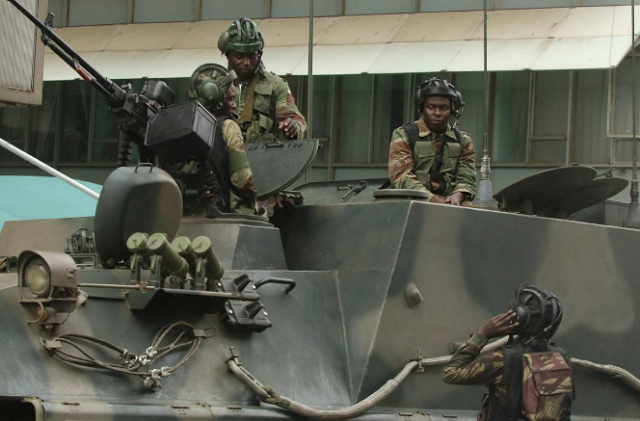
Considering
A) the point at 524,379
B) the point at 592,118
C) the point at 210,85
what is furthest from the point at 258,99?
the point at 592,118

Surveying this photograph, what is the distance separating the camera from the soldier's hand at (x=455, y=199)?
9.04 metres

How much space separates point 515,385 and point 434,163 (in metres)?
2.79

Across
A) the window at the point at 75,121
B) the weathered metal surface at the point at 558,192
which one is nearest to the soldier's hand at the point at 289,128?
the weathered metal surface at the point at 558,192

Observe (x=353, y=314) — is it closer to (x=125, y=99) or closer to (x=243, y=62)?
(x=125, y=99)

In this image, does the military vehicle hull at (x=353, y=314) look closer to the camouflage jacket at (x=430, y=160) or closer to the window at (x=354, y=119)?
the camouflage jacket at (x=430, y=160)

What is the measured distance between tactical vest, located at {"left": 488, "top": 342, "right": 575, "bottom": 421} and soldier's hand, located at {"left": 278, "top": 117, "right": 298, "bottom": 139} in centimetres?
288

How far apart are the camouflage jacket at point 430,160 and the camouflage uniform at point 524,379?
2.36m

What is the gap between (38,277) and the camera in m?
6.48

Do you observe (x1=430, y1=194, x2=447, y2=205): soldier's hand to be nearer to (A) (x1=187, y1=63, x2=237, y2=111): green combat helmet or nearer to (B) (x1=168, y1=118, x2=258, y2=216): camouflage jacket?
(B) (x1=168, y1=118, x2=258, y2=216): camouflage jacket

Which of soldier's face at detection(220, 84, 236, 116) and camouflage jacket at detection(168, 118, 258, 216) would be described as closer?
camouflage jacket at detection(168, 118, 258, 216)

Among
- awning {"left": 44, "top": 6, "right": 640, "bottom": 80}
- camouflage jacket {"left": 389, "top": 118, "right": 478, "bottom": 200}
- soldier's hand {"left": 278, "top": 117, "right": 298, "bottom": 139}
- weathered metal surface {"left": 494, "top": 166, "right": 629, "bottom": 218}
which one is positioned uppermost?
awning {"left": 44, "top": 6, "right": 640, "bottom": 80}

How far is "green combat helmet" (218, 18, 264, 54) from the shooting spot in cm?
951

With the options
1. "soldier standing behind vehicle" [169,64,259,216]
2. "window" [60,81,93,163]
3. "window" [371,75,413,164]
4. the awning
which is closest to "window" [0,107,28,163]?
"window" [60,81,93,163]

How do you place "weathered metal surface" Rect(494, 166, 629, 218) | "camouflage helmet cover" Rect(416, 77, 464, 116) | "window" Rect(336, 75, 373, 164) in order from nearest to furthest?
1. "weathered metal surface" Rect(494, 166, 629, 218)
2. "camouflage helmet cover" Rect(416, 77, 464, 116)
3. "window" Rect(336, 75, 373, 164)
